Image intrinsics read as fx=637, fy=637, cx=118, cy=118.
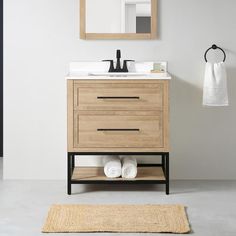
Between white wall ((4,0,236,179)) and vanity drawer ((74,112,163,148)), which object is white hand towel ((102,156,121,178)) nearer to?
vanity drawer ((74,112,163,148))

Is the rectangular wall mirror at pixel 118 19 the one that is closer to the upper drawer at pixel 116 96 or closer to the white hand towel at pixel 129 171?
the upper drawer at pixel 116 96

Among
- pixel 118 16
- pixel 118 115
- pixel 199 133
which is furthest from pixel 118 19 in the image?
pixel 199 133

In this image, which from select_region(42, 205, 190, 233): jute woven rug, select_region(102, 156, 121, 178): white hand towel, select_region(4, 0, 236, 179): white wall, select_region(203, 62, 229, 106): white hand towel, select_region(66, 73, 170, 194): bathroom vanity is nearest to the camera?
select_region(42, 205, 190, 233): jute woven rug

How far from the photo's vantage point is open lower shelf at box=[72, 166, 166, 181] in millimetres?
4535

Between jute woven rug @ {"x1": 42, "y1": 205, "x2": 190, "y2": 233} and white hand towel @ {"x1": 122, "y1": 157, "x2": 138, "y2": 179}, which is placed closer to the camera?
jute woven rug @ {"x1": 42, "y1": 205, "x2": 190, "y2": 233}

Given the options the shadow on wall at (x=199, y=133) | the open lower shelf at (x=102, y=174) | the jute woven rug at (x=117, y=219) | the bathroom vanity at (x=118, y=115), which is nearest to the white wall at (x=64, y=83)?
the shadow on wall at (x=199, y=133)

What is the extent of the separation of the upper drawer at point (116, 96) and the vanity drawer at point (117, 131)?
0.24ft

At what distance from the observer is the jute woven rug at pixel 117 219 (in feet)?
11.9

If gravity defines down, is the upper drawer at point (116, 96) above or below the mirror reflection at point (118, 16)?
below

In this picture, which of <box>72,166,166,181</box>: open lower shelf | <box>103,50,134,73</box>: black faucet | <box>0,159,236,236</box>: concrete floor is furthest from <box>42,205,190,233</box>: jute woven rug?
<box>103,50,134,73</box>: black faucet

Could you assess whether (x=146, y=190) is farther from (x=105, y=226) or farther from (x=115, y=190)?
(x=105, y=226)

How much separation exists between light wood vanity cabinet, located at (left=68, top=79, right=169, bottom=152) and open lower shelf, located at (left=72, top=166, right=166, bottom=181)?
223 millimetres

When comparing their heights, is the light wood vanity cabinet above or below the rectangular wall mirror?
below

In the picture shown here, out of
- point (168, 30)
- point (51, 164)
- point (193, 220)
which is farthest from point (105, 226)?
point (168, 30)
